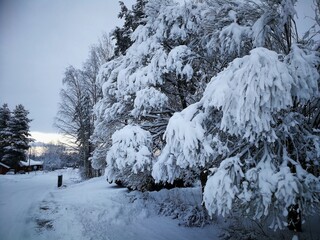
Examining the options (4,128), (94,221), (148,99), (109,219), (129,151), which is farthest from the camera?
(4,128)

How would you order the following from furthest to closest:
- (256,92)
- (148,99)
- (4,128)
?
(4,128) → (148,99) → (256,92)

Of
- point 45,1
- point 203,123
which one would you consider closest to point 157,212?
point 203,123

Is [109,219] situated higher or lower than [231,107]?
lower

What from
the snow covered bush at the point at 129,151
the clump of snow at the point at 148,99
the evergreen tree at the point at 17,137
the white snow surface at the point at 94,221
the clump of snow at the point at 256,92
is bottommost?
the white snow surface at the point at 94,221

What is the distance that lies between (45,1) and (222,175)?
32.9 feet

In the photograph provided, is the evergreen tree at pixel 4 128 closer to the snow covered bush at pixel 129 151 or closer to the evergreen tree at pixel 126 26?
the evergreen tree at pixel 126 26

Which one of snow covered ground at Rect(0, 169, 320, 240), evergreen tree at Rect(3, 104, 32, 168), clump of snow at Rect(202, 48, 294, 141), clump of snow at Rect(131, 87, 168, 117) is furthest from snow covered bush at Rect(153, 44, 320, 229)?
evergreen tree at Rect(3, 104, 32, 168)

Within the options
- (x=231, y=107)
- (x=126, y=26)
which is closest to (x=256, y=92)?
(x=231, y=107)

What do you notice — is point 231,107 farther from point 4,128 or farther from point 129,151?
point 4,128

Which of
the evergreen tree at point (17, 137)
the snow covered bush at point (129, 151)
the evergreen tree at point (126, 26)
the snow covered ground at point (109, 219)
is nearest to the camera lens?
the snow covered bush at point (129, 151)

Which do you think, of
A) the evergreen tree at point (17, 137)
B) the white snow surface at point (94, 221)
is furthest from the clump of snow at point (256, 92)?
the evergreen tree at point (17, 137)

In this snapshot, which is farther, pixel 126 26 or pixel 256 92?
pixel 126 26

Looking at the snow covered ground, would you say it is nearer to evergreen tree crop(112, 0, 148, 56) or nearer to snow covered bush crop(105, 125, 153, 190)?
snow covered bush crop(105, 125, 153, 190)

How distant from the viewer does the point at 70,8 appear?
35.9ft
